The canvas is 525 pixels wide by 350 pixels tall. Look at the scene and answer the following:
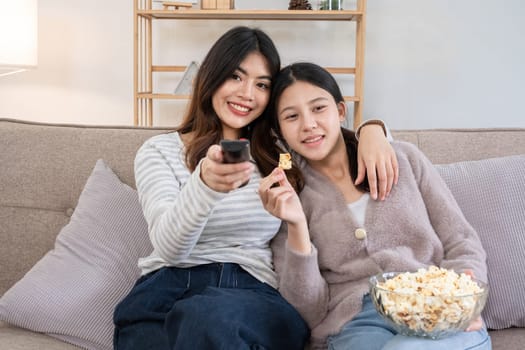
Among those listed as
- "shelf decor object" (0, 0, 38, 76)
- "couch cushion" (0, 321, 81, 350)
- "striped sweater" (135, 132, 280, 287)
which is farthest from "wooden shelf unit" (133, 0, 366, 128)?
"couch cushion" (0, 321, 81, 350)

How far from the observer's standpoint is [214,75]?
165 centimetres

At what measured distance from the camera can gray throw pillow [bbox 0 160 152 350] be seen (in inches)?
59.5

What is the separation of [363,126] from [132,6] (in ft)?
7.22

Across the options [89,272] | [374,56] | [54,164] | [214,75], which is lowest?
[89,272]

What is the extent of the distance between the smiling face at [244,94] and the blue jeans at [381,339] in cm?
52

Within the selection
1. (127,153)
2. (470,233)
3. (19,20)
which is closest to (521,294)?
(470,233)

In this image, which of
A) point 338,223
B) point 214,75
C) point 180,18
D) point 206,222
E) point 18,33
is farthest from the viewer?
point 180,18

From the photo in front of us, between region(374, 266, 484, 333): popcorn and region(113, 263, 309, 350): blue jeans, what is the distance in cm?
27

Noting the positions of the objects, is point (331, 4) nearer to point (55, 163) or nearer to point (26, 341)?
point (55, 163)

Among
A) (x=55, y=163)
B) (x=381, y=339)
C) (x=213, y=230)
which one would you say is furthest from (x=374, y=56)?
(x=381, y=339)

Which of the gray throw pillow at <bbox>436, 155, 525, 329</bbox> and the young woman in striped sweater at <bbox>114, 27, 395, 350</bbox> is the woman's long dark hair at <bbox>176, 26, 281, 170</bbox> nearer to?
the young woman in striped sweater at <bbox>114, 27, 395, 350</bbox>

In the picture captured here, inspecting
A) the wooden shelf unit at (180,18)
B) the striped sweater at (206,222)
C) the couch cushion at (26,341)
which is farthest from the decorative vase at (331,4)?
the couch cushion at (26,341)

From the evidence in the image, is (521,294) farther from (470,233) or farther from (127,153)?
(127,153)

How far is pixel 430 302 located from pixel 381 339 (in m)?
0.23
